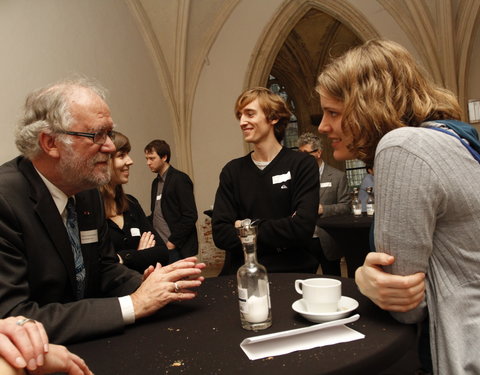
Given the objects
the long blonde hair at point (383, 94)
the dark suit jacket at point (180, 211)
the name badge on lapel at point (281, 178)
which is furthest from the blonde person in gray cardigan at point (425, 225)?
the dark suit jacket at point (180, 211)

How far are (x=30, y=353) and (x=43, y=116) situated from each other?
111 centimetres

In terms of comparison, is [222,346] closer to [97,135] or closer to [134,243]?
[97,135]

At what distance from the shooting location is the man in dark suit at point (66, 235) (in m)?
1.41

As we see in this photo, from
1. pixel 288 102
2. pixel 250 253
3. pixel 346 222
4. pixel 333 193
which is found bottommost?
pixel 346 222

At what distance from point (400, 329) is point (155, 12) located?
8.24m

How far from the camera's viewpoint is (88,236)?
6.00 feet

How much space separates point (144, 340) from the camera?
4.38 ft

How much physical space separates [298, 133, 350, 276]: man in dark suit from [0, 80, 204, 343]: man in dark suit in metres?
2.56

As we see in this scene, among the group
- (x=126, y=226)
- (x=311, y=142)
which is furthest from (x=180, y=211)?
(x=311, y=142)

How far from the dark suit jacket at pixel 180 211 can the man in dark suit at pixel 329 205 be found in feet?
4.36

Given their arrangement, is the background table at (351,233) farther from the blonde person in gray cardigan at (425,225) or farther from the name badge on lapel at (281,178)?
the blonde person in gray cardigan at (425,225)

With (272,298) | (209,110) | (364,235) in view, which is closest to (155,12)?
(209,110)

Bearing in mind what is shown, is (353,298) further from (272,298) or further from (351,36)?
(351,36)

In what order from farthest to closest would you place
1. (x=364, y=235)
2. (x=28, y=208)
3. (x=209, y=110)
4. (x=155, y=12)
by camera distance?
(x=209, y=110)
(x=155, y=12)
(x=364, y=235)
(x=28, y=208)
